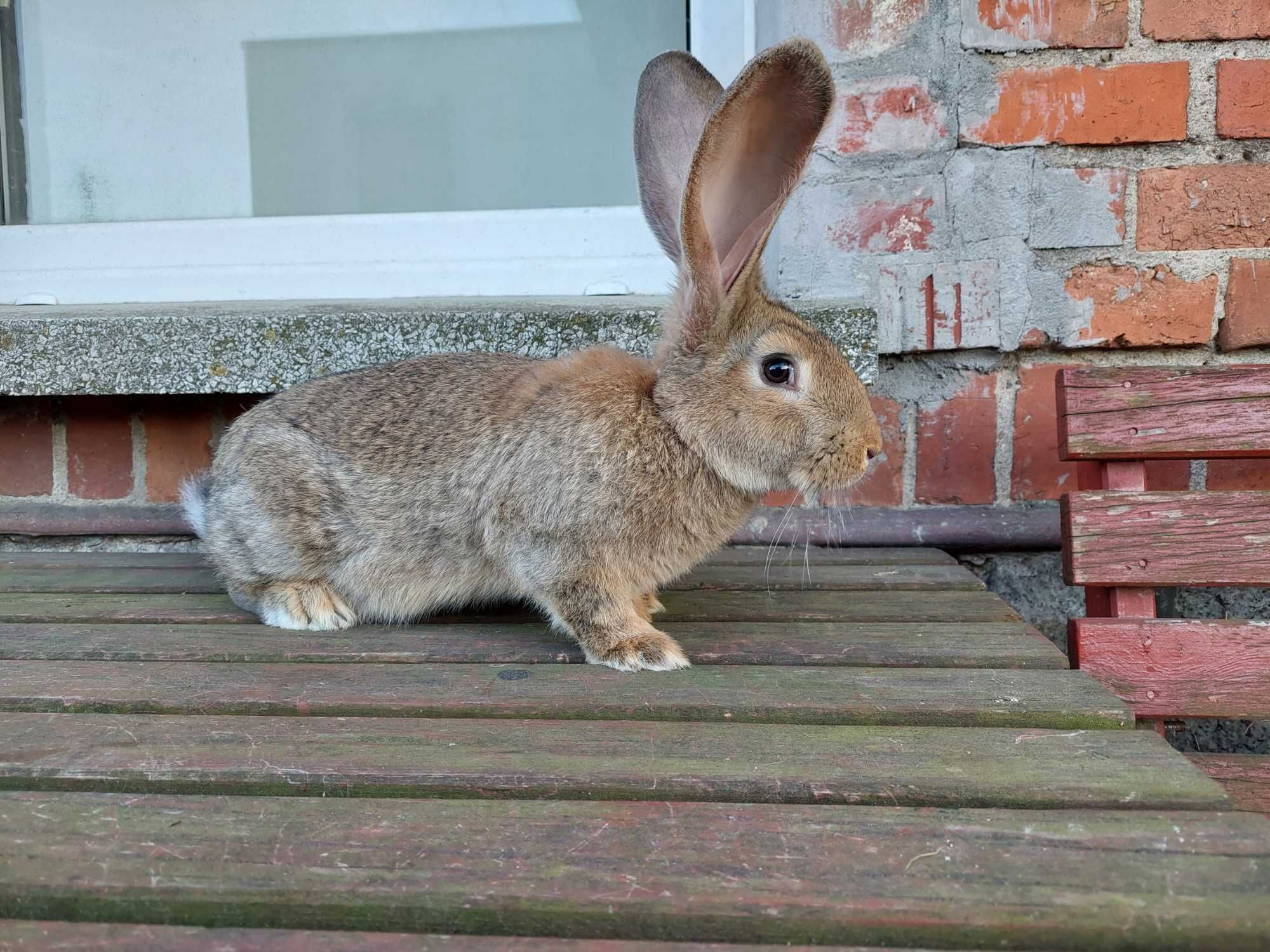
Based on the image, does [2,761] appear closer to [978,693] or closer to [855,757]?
[855,757]

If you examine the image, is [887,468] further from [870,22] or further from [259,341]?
[259,341]

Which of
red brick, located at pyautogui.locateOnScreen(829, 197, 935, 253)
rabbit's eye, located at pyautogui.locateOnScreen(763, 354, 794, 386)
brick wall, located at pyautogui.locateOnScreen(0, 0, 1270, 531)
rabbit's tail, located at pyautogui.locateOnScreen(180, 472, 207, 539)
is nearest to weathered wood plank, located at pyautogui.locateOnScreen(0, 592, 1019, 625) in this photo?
rabbit's tail, located at pyautogui.locateOnScreen(180, 472, 207, 539)

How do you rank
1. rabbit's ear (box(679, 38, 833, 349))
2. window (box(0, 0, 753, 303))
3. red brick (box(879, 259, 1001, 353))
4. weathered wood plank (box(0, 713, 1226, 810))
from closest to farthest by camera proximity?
weathered wood plank (box(0, 713, 1226, 810)), rabbit's ear (box(679, 38, 833, 349)), red brick (box(879, 259, 1001, 353)), window (box(0, 0, 753, 303))

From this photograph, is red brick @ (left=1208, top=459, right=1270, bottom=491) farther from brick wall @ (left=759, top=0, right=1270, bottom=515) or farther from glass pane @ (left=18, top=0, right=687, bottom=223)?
glass pane @ (left=18, top=0, right=687, bottom=223)

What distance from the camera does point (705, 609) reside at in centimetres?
160

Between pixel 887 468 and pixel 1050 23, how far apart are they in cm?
92

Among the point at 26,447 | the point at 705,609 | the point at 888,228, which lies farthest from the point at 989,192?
the point at 26,447

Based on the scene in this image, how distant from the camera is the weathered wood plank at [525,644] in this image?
1298 mm

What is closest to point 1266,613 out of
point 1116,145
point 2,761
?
point 1116,145

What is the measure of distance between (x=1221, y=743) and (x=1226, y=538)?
2.62 feet

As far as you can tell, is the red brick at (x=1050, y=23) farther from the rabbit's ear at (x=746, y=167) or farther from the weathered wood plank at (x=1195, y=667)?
the weathered wood plank at (x=1195, y=667)

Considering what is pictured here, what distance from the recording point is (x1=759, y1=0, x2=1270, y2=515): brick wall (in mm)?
1836

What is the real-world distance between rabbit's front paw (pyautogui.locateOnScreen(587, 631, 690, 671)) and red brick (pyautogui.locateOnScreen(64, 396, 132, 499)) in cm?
143

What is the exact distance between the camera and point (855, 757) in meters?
0.96
